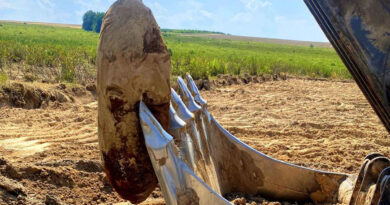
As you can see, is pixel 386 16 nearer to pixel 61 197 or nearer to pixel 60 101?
pixel 61 197

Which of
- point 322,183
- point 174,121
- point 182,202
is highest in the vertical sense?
point 174,121

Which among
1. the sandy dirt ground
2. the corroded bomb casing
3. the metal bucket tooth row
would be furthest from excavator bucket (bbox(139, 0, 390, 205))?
the sandy dirt ground

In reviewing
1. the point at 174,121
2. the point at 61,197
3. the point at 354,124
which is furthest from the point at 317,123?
the point at 174,121

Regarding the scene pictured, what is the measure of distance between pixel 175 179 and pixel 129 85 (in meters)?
0.52

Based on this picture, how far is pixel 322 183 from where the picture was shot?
123 inches

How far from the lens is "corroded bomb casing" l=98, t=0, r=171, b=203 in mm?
2211

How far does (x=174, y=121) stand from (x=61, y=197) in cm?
165

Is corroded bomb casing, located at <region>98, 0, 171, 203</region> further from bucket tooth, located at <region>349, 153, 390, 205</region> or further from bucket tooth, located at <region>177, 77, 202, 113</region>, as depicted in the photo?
bucket tooth, located at <region>349, 153, 390, 205</region>

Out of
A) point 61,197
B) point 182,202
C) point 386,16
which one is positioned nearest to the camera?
point 386,16

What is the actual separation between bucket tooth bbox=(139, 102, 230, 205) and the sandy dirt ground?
5.43 ft

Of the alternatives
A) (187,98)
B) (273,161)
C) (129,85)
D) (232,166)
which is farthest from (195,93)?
(129,85)

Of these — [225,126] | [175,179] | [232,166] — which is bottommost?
[225,126]

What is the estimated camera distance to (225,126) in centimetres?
725

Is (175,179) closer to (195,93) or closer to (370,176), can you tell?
(370,176)
